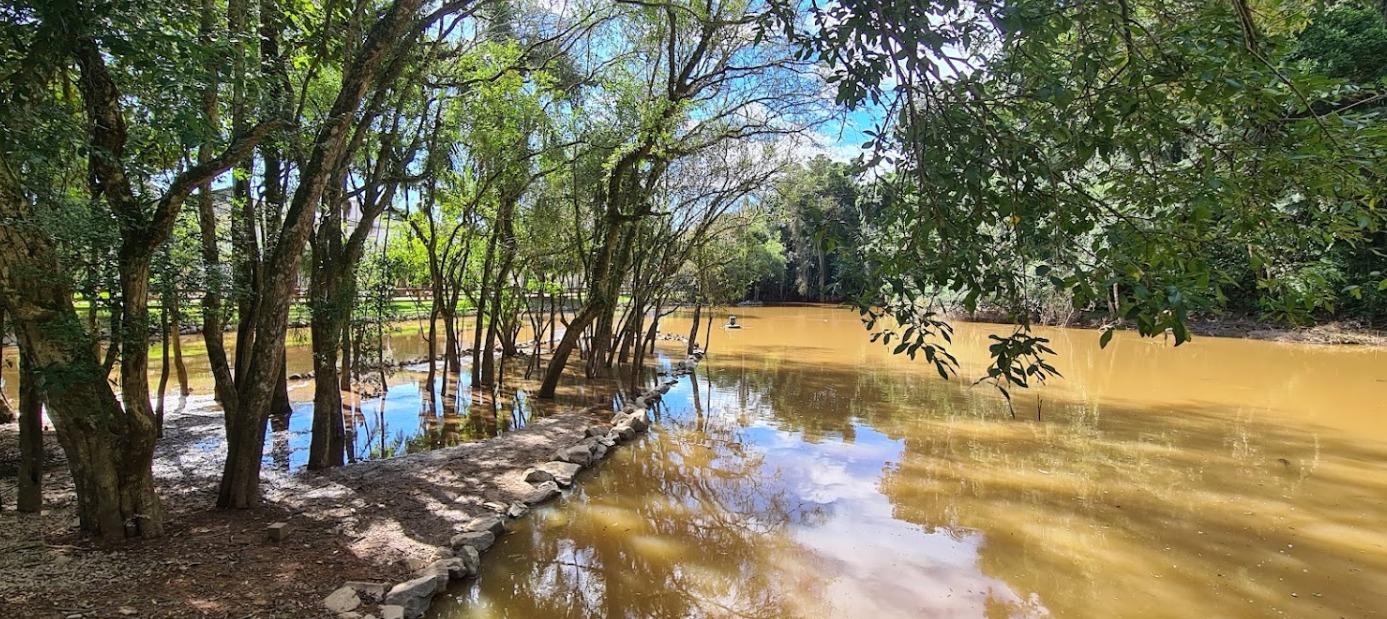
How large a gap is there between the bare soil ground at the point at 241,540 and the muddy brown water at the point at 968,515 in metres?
0.60

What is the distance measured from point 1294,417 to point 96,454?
1386 centimetres

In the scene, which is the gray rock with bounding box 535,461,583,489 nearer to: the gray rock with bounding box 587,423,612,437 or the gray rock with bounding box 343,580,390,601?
the gray rock with bounding box 587,423,612,437

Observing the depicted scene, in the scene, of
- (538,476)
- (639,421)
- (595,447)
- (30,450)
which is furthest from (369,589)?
(639,421)

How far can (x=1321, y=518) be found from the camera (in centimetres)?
556

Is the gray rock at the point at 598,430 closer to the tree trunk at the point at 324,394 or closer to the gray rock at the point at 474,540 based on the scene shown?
the tree trunk at the point at 324,394

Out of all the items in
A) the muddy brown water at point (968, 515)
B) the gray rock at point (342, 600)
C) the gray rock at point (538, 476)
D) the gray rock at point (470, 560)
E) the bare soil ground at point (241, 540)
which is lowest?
the muddy brown water at point (968, 515)

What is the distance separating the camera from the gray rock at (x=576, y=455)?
21.1ft

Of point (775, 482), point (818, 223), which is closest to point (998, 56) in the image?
point (818, 223)

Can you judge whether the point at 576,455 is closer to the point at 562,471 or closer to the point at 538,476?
the point at 562,471

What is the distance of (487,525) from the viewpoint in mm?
4605

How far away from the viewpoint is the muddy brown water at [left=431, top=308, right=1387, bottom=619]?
13.2ft

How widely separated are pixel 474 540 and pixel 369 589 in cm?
94

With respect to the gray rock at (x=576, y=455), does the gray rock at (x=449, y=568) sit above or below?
below

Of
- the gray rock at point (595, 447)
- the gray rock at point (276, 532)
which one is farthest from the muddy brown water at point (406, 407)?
the gray rock at point (276, 532)
